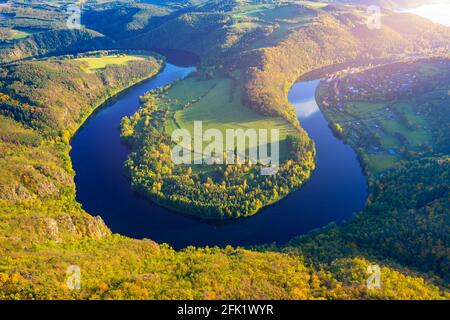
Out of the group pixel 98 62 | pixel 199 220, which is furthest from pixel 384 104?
pixel 98 62

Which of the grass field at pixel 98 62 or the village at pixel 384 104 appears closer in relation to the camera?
the village at pixel 384 104

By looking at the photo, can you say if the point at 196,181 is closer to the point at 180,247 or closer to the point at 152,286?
Result: the point at 180,247

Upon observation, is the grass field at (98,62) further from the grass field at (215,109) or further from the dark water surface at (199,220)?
the dark water surface at (199,220)

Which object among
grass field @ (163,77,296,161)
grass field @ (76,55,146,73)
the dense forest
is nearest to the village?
the dense forest

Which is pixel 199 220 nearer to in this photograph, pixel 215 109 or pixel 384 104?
pixel 215 109

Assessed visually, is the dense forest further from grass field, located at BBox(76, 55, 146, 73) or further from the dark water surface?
grass field, located at BBox(76, 55, 146, 73)

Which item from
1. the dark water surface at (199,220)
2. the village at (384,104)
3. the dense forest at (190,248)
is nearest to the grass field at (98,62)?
the dense forest at (190,248)
